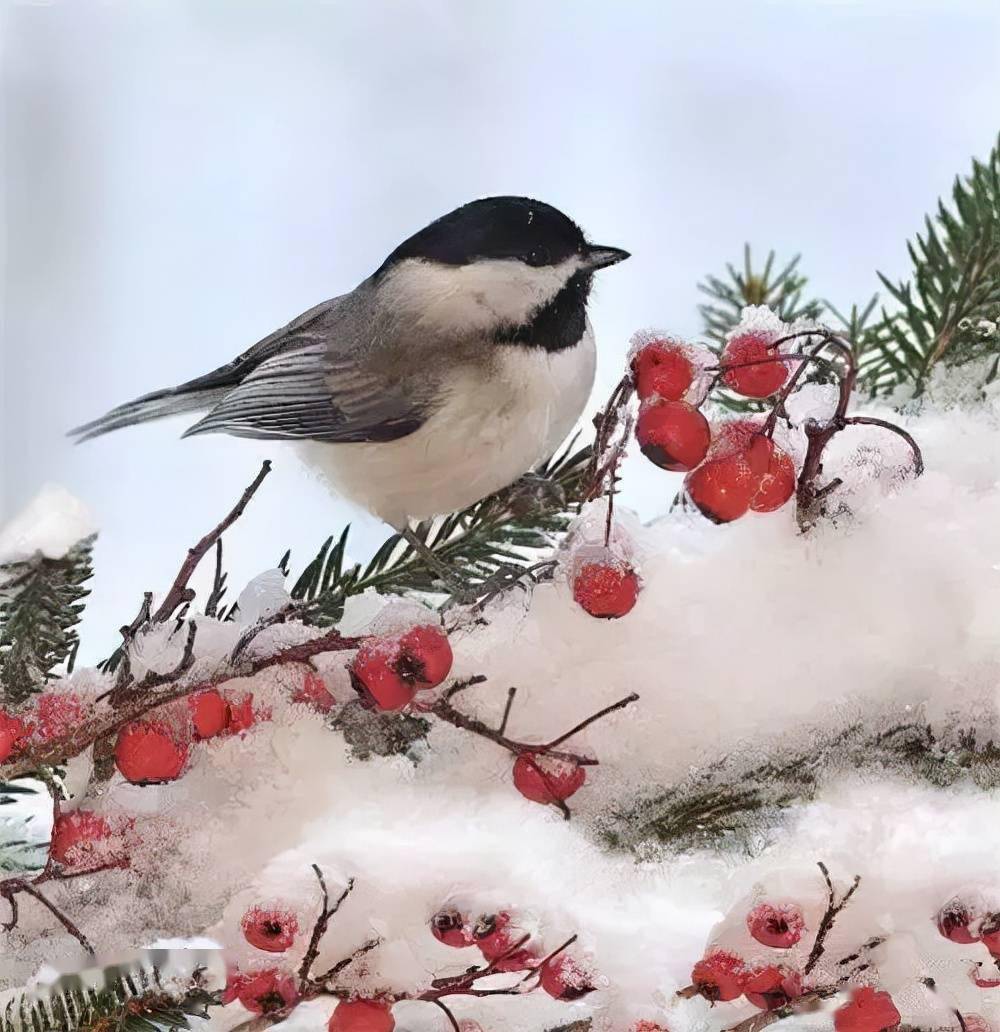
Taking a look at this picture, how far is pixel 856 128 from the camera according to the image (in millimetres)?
424

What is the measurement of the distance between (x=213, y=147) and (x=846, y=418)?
30cm

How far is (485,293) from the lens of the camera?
0.37 meters

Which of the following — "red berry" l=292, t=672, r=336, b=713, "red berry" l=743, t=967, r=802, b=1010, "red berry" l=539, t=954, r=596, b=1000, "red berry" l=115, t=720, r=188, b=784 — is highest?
"red berry" l=292, t=672, r=336, b=713

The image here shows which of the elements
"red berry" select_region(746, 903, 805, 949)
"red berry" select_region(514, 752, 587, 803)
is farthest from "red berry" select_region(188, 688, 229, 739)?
"red berry" select_region(746, 903, 805, 949)

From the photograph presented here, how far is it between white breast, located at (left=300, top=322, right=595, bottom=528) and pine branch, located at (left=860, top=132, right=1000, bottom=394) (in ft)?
0.40

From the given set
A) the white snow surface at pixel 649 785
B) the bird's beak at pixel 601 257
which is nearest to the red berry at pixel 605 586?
the white snow surface at pixel 649 785

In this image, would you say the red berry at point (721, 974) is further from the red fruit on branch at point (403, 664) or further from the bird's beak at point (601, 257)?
the bird's beak at point (601, 257)

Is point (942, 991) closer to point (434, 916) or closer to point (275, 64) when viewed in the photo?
point (434, 916)

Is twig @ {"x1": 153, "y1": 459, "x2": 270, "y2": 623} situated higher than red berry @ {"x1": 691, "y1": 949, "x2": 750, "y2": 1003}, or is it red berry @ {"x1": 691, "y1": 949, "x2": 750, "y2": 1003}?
twig @ {"x1": 153, "y1": 459, "x2": 270, "y2": 623}

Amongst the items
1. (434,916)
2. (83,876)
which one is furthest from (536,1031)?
(83,876)

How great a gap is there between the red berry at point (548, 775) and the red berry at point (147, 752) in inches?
5.0

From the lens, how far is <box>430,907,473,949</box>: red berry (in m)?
0.36

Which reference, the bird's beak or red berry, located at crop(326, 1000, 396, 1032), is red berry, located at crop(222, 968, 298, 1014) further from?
the bird's beak

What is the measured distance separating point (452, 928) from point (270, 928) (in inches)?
2.8
